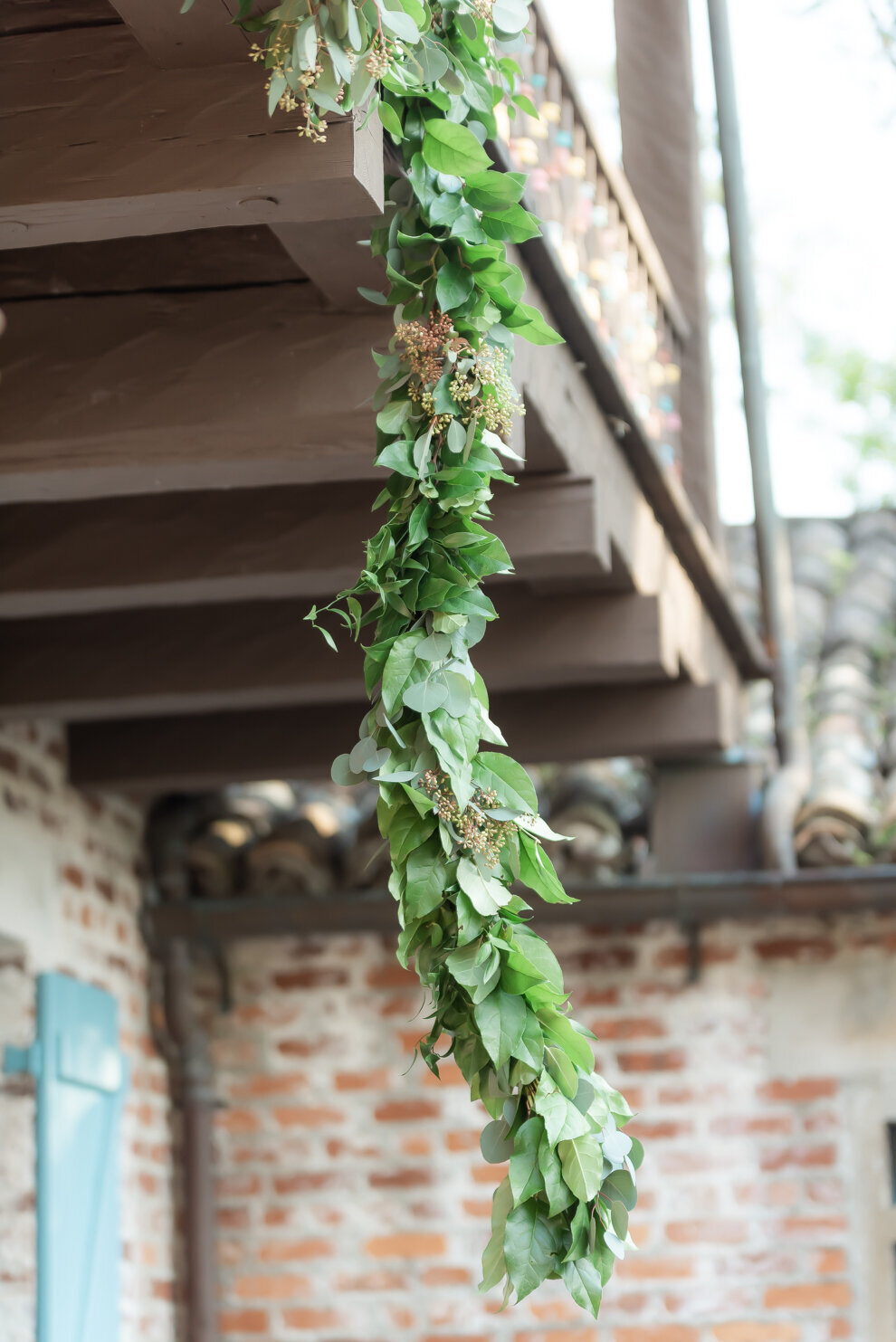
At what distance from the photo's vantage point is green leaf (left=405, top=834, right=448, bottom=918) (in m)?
1.81

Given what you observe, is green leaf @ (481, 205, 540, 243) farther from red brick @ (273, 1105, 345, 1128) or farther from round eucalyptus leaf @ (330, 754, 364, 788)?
red brick @ (273, 1105, 345, 1128)

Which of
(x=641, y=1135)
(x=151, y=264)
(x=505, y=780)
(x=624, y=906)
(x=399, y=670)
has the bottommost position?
(x=641, y=1135)

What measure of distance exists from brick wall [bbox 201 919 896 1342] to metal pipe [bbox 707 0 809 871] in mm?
351

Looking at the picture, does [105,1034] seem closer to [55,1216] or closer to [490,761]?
[55,1216]

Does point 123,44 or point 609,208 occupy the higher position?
point 609,208

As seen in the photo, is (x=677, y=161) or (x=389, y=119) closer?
(x=389, y=119)

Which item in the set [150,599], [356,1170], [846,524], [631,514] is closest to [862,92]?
[846,524]

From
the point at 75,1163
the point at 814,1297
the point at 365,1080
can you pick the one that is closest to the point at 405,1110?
the point at 365,1080

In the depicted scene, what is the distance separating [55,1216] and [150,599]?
4.96ft

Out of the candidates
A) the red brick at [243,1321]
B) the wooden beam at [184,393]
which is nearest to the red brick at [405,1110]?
the red brick at [243,1321]

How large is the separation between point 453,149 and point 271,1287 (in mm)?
3396

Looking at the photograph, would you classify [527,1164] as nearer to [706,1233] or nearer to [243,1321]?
[706,1233]

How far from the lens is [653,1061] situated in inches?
174

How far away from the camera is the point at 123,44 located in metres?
2.12
